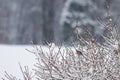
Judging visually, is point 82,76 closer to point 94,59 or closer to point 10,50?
point 94,59

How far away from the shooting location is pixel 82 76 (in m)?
6.31

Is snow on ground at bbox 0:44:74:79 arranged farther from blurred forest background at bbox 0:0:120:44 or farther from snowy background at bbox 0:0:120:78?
blurred forest background at bbox 0:0:120:44

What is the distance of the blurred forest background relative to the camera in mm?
26973

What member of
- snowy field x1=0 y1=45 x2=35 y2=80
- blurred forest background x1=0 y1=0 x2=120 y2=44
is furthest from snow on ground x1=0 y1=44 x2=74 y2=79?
blurred forest background x1=0 y1=0 x2=120 y2=44

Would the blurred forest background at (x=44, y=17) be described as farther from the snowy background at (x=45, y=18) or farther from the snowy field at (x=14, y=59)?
the snowy field at (x=14, y=59)

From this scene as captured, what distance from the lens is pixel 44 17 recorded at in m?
32.4

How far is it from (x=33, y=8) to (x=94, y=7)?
21.1 ft

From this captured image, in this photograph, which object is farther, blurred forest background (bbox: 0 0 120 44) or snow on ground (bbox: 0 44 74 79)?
blurred forest background (bbox: 0 0 120 44)

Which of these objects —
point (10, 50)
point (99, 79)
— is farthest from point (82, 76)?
point (10, 50)

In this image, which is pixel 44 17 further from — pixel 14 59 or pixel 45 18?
pixel 14 59

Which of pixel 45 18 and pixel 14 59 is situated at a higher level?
pixel 45 18

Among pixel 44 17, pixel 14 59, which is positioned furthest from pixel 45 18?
pixel 14 59

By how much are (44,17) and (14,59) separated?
21.5 meters

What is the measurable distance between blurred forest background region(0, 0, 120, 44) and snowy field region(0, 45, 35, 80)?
14.0m
